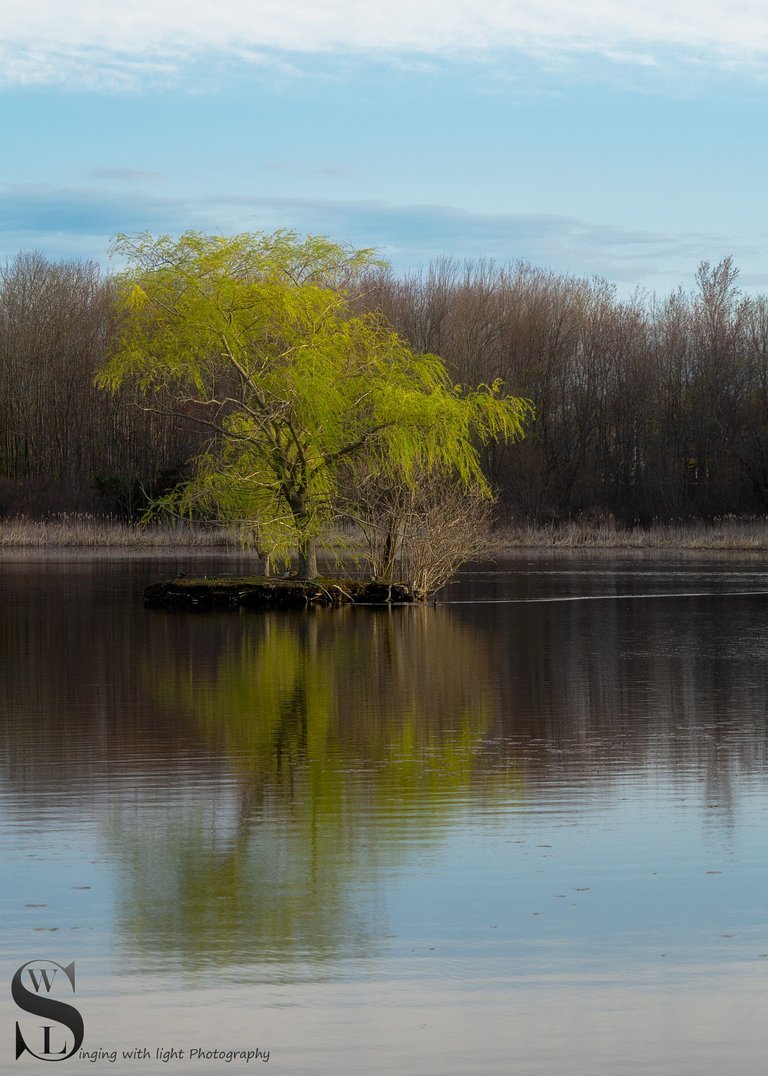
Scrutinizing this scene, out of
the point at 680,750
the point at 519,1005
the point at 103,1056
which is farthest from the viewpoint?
the point at 680,750

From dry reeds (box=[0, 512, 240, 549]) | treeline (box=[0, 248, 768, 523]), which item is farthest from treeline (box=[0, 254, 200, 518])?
dry reeds (box=[0, 512, 240, 549])

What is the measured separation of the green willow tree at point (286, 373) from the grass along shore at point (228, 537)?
18.0 m

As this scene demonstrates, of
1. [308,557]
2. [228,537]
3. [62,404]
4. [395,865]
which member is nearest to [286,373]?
[308,557]

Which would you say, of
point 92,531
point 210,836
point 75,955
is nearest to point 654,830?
point 210,836

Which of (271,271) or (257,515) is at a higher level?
(271,271)

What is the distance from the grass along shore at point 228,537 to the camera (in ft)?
168

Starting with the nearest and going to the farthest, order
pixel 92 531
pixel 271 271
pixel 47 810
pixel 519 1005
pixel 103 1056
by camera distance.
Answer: pixel 103 1056 → pixel 519 1005 → pixel 47 810 → pixel 271 271 → pixel 92 531

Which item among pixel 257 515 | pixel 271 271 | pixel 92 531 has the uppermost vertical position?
pixel 271 271

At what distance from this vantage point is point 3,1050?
17.3 ft

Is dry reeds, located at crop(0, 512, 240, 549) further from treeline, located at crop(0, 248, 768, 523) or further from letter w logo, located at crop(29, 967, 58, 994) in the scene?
letter w logo, located at crop(29, 967, 58, 994)

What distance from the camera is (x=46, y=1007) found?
5.61 meters

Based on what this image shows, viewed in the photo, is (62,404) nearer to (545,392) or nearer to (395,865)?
(545,392)

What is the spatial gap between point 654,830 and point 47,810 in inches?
147

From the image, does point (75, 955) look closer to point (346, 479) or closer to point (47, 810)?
point (47, 810)
